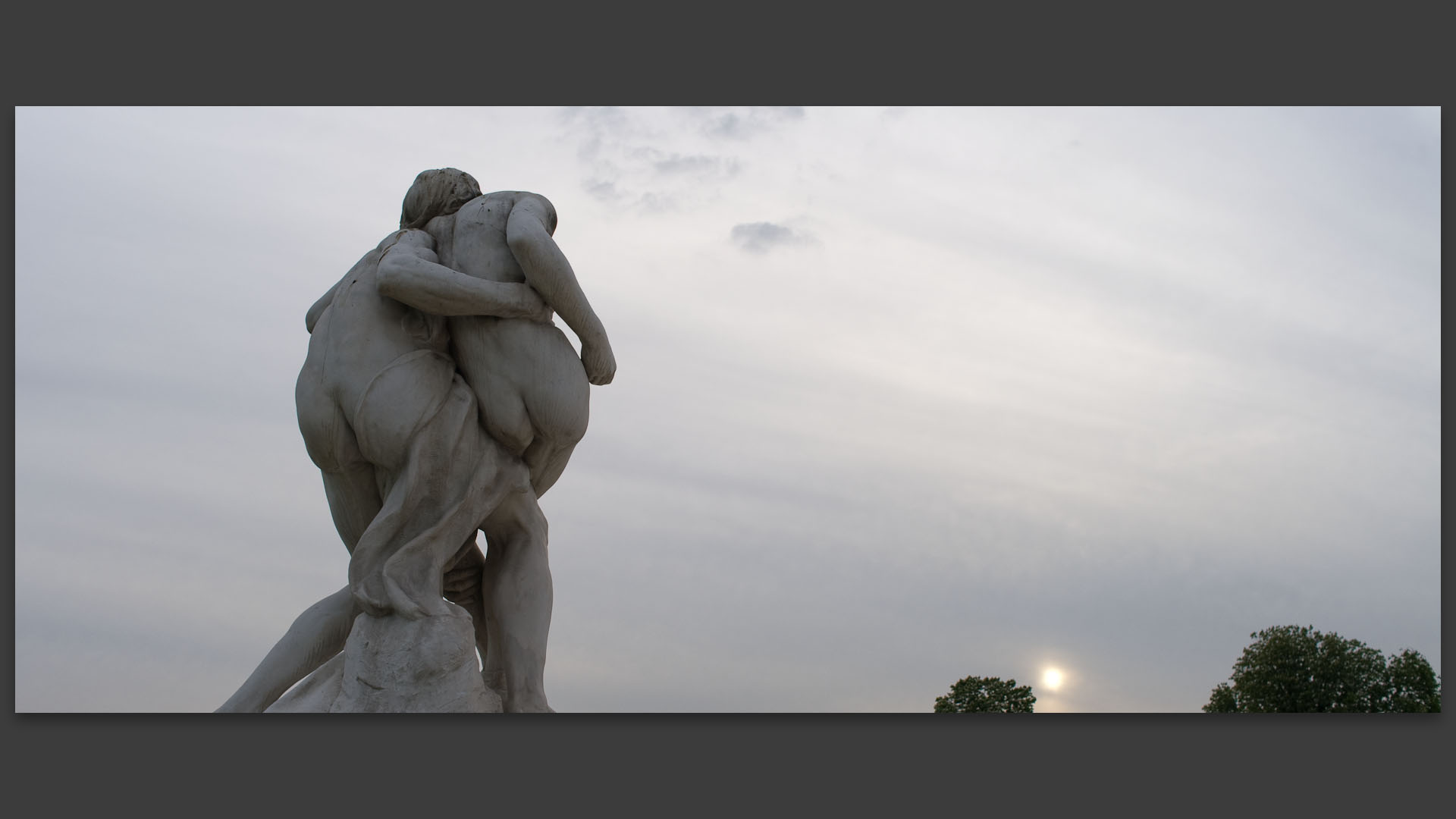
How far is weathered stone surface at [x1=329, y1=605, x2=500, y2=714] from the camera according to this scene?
6.70 meters

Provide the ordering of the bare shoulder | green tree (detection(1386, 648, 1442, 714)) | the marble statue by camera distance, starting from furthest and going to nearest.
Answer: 1. green tree (detection(1386, 648, 1442, 714))
2. the bare shoulder
3. the marble statue

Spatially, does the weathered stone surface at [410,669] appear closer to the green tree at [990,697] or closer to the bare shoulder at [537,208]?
the bare shoulder at [537,208]

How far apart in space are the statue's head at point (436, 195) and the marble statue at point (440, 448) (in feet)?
0.46

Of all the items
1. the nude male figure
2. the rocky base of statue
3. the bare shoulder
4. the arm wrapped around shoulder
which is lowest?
the rocky base of statue

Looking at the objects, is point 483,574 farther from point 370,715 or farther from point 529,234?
point 529,234

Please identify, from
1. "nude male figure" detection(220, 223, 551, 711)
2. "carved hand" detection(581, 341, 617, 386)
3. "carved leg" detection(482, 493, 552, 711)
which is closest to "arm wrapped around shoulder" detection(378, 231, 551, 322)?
"nude male figure" detection(220, 223, 551, 711)

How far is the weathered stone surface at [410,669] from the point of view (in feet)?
22.0

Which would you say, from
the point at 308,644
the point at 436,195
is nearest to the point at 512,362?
the point at 436,195

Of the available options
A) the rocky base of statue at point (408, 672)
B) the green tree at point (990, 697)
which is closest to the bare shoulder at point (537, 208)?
the rocky base of statue at point (408, 672)

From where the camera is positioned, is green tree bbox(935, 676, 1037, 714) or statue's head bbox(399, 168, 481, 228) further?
green tree bbox(935, 676, 1037, 714)

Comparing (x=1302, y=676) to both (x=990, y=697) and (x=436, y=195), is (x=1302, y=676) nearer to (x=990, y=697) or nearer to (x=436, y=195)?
(x=990, y=697)

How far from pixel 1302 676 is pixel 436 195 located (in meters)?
10.6

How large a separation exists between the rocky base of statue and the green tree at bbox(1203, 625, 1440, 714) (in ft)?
29.6

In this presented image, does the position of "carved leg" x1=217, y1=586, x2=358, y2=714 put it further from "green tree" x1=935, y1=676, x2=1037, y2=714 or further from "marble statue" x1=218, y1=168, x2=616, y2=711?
"green tree" x1=935, y1=676, x2=1037, y2=714
